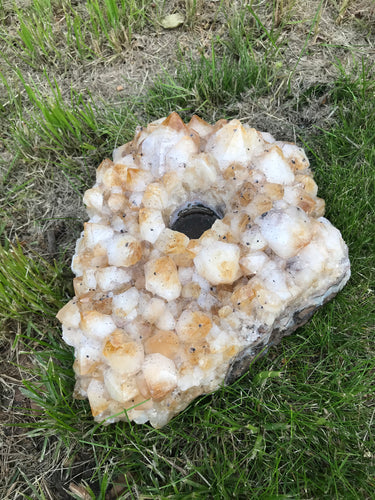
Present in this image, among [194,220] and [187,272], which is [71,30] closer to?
[194,220]

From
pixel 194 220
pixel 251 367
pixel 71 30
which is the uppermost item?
pixel 71 30

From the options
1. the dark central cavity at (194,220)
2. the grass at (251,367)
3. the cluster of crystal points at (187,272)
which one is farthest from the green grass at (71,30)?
the dark central cavity at (194,220)

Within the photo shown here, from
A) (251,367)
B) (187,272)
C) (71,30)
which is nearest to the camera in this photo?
(187,272)

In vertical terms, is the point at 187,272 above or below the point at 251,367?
above

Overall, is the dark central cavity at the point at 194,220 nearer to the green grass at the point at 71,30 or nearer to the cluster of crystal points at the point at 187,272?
the cluster of crystal points at the point at 187,272

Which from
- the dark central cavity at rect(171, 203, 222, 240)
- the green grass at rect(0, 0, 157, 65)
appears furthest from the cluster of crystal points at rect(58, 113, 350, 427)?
the green grass at rect(0, 0, 157, 65)

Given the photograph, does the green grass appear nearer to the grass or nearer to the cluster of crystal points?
the grass

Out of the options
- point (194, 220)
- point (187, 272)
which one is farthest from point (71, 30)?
point (187, 272)
